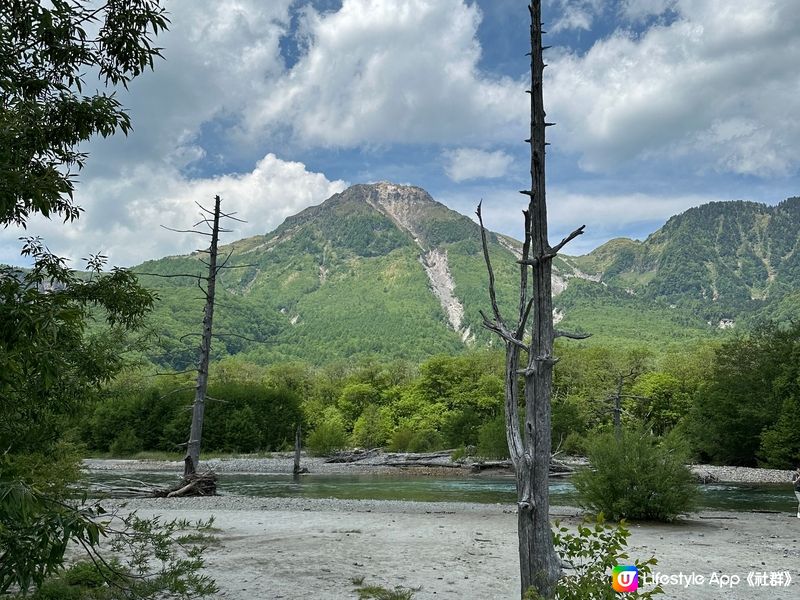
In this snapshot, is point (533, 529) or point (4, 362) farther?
point (533, 529)

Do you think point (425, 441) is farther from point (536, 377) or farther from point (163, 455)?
point (536, 377)

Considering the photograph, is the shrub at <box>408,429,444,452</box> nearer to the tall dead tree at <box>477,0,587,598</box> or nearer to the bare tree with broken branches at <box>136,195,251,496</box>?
the bare tree with broken branches at <box>136,195,251,496</box>

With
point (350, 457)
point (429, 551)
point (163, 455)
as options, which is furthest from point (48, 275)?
point (163, 455)

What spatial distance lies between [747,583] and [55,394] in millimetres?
9583

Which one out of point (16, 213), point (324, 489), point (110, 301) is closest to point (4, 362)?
point (16, 213)

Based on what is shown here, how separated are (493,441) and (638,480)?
35.7 m

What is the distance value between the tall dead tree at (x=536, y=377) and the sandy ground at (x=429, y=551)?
7.32ft

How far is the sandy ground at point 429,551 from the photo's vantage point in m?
8.12

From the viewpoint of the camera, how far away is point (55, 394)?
5602 millimetres

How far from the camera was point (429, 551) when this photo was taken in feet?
36.4

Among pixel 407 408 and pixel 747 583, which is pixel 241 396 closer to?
pixel 407 408

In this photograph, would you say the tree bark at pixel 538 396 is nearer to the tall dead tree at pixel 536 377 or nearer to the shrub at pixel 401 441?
the tall dead tree at pixel 536 377

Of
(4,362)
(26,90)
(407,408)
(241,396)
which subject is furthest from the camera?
(407,408)

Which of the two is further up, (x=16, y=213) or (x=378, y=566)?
(x=16, y=213)
